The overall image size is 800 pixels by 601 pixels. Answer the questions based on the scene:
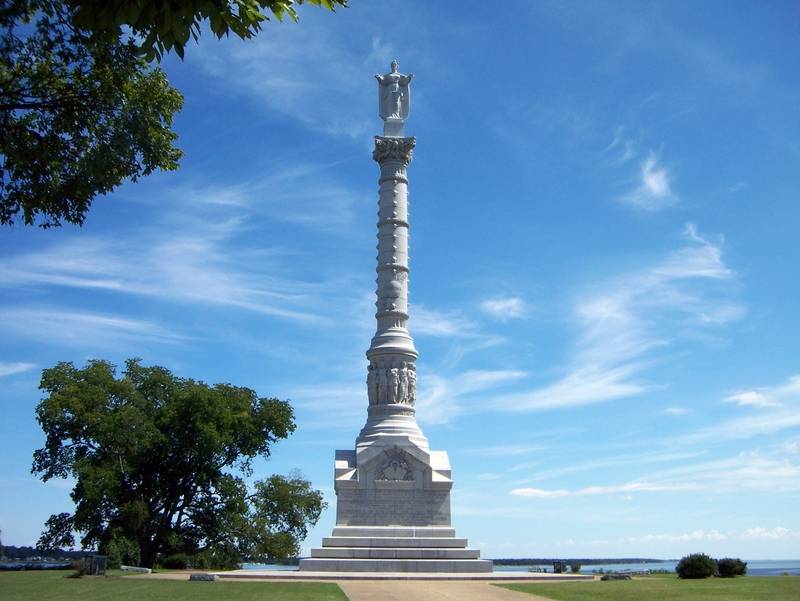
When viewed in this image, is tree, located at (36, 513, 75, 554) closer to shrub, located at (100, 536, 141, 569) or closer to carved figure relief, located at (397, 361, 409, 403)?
shrub, located at (100, 536, 141, 569)

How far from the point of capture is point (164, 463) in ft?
131

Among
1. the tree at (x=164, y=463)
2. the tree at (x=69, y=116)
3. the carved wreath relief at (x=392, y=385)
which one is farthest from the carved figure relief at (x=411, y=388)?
the tree at (x=69, y=116)

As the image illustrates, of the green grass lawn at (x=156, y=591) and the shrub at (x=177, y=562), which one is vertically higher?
the shrub at (x=177, y=562)

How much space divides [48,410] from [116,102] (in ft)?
90.0

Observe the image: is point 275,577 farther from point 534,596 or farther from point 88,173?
point 88,173

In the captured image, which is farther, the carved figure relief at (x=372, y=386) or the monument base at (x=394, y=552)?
the carved figure relief at (x=372, y=386)

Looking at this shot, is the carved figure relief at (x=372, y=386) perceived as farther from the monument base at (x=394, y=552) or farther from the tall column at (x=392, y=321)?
the monument base at (x=394, y=552)

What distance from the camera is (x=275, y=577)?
25484 millimetres

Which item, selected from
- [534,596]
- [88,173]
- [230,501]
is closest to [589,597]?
[534,596]

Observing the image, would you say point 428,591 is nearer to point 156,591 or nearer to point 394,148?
point 156,591

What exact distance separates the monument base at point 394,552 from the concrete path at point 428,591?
4.38 m

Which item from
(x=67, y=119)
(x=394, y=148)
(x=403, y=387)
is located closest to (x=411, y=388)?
(x=403, y=387)

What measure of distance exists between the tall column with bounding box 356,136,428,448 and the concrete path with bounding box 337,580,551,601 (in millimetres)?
10738

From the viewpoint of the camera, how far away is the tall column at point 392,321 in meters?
35.2
